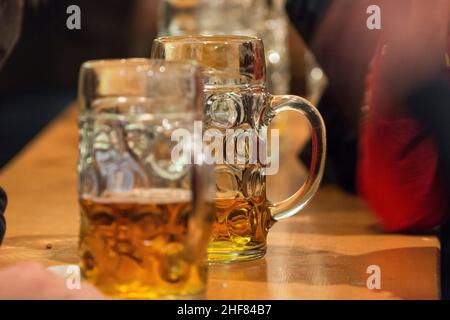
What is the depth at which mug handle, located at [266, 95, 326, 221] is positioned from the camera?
1.10 metres

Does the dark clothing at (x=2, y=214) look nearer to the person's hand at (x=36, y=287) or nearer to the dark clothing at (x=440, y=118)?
the person's hand at (x=36, y=287)

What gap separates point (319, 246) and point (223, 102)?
0.23m

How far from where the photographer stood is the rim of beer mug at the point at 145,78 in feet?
2.95

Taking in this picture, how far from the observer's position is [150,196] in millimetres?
906

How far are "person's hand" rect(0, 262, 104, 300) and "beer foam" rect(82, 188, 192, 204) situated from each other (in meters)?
0.08

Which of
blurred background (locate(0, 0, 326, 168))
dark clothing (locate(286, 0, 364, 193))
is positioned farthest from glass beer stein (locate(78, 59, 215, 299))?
A: blurred background (locate(0, 0, 326, 168))

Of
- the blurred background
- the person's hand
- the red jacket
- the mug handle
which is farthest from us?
the blurred background

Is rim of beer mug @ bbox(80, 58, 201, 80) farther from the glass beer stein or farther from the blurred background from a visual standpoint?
the blurred background

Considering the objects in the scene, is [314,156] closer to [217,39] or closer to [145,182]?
[217,39]

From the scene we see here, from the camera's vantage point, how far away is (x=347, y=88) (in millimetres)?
1599

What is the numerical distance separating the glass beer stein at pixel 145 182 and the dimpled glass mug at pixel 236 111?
15 centimetres

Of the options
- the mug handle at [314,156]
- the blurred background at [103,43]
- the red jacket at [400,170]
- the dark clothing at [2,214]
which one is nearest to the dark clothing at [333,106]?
the red jacket at [400,170]
